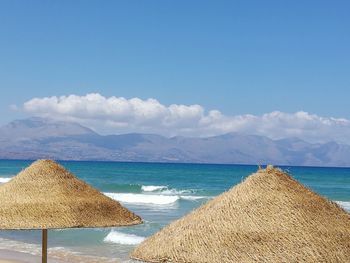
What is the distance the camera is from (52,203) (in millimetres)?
8789

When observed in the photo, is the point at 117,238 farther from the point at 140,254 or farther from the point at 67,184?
the point at 140,254

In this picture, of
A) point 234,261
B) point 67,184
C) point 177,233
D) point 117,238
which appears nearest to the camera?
point 234,261

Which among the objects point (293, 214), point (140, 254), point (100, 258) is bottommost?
point (100, 258)

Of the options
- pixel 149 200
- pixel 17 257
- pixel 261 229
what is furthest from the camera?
pixel 149 200

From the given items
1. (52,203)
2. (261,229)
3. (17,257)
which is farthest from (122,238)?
(261,229)

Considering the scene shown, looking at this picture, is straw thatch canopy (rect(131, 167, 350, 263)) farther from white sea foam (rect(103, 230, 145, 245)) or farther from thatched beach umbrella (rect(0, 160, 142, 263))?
white sea foam (rect(103, 230, 145, 245))

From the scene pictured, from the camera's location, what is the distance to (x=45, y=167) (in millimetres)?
9336

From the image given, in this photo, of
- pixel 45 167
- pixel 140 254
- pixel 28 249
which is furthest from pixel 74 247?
pixel 140 254

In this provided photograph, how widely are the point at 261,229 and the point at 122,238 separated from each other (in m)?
15.1

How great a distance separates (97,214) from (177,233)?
2675 millimetres

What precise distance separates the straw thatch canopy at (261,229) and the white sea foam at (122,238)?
1358 centimetres

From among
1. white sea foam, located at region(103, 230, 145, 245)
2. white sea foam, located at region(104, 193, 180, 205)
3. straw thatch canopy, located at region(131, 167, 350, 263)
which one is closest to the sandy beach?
white sea foam, located at region(103, 230, 145, 245)

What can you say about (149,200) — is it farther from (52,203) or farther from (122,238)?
(52,203)

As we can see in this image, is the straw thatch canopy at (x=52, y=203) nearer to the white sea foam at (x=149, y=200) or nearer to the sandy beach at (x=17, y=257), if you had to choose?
the sandy beach at (x=17, y=257)
